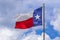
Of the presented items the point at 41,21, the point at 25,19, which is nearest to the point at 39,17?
the point at 41,21

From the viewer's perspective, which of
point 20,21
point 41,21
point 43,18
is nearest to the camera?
point 43,18

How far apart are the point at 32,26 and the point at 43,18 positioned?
4507 mm

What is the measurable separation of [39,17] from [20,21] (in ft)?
12.7

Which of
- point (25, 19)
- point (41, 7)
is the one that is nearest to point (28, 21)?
point (25, 19)

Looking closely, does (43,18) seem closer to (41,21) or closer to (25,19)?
(41,21)

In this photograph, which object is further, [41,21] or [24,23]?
[24,23]

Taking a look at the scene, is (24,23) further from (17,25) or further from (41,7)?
(41,7)

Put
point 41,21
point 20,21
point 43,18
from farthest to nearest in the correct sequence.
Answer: point 20,21 < point 41,21 < point 43,18

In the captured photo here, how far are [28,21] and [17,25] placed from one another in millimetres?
1974

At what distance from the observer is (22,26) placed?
140ft

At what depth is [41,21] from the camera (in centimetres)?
4059

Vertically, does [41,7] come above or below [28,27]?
above

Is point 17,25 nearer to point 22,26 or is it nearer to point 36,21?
point 22,26

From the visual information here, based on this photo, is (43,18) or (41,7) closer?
(43,18)
